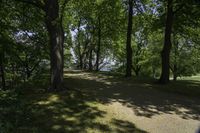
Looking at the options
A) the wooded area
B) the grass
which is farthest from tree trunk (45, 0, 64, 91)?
the grass

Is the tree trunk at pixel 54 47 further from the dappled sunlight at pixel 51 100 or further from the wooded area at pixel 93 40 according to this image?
the dappled sunlight at pixel 51 100

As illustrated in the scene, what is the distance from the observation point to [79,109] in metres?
9.92

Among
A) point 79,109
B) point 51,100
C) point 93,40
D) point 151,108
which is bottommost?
point 151,108

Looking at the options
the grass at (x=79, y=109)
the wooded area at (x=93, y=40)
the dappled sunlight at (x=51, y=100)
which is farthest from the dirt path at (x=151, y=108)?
the dappled sunlight at (x=51, y=100)

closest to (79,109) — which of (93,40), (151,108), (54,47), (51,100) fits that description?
(51,100)

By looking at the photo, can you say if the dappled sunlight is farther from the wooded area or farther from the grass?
the wooded area

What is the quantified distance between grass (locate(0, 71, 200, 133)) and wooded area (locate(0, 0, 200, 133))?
56 cm

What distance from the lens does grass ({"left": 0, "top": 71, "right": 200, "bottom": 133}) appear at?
27.2 ft

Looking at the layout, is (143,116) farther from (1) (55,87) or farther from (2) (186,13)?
(2) (186,13)

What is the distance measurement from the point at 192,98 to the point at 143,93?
2.26m

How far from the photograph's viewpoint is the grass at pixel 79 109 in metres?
8.30

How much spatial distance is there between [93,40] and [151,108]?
2993 centimetres

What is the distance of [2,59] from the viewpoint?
24.7 metres

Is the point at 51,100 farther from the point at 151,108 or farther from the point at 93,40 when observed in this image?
the point at 93,40
